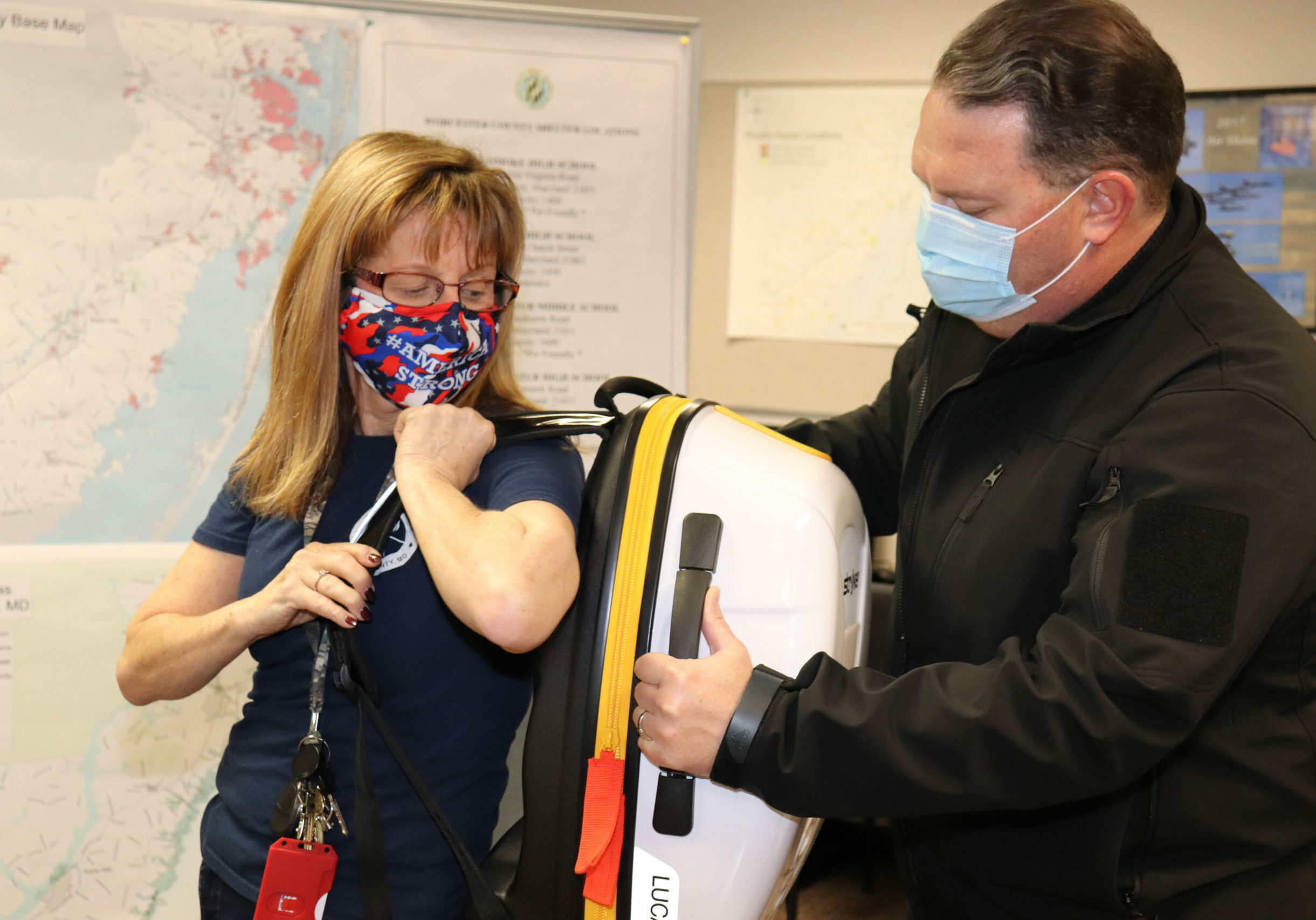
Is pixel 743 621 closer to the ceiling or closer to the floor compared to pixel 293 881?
closer to the ceiling

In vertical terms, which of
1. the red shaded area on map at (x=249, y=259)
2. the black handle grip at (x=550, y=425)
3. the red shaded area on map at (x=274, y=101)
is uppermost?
the red shaded area on map at (x=274, y=101)

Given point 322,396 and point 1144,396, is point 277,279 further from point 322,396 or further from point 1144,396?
point 1144,396

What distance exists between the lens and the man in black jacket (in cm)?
89

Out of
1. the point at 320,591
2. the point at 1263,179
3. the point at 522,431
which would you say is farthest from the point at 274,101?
the point at 1263,179

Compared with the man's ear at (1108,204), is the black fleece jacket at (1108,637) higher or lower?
lower

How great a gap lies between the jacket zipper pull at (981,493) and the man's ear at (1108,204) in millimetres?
268

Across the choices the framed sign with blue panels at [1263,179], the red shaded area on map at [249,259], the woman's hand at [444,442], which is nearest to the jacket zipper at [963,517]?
the woman's hand at [444,442]

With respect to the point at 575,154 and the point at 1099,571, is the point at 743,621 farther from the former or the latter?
the point at 575,154

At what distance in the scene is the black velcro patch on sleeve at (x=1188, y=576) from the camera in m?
0.88

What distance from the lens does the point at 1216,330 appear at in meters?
0.98

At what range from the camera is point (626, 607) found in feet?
3.29

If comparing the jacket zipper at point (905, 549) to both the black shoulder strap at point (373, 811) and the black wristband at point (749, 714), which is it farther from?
the black shoulder strap at point (373, 811)

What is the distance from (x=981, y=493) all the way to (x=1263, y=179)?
2.72m

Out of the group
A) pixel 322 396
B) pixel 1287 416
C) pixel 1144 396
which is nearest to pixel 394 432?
pixel 322 396
